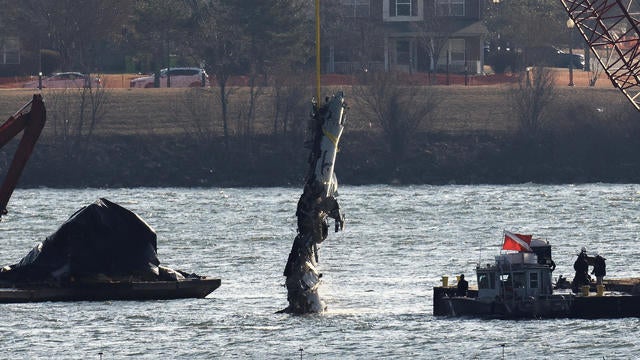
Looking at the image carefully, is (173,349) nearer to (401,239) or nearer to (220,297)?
(220,297)

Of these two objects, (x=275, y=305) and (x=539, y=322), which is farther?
(x=275, y=305)

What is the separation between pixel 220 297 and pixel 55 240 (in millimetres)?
8989

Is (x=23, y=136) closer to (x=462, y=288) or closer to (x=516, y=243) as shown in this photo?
(x=462, y=288)

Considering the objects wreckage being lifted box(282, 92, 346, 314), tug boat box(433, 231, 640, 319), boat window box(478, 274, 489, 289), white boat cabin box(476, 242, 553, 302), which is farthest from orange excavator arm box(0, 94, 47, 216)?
white boat cabin box(476, 242, 553, 302)

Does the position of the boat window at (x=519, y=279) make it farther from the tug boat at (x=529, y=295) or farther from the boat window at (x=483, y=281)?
the boat window at (x=483, y=281)

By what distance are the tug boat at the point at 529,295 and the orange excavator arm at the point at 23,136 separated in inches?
1044

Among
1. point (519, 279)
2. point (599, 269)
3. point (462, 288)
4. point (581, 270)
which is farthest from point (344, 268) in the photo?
point (519, 279)

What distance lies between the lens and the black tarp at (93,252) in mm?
101688

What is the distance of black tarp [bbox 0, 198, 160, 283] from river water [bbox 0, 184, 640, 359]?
→ 174cm

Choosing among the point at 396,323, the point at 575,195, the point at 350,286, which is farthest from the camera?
the point at 575,195

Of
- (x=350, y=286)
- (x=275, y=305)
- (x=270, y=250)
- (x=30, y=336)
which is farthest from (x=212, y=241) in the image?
(x=30, y=336)

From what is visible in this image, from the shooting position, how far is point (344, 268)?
12156 centimetres

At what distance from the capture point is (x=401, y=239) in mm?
142375

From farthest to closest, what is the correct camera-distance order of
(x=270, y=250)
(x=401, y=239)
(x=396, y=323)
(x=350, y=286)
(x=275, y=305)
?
1. (x=401, y=239)
2. (x=270, y=250)
3. (x=350, y=286)
4. (x=275, y=305)
5. (x=396, y=323)
